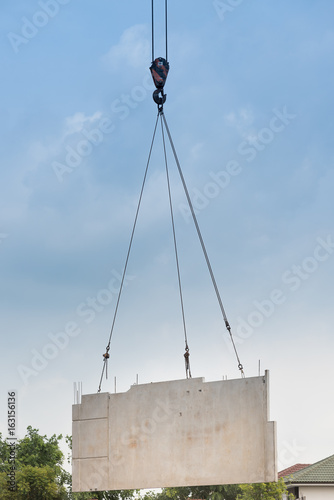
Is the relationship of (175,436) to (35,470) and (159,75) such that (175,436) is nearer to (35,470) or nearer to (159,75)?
(159,75)

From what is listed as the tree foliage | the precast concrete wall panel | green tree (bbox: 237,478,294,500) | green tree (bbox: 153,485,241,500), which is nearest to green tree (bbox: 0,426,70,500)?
the tree foliage

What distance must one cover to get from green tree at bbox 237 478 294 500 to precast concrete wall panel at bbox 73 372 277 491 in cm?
2248

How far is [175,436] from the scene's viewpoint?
18547 mm

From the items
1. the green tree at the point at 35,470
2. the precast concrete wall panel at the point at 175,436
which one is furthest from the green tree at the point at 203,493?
the precast concrete wall panel at the point at 175,436

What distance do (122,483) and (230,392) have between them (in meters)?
3.25

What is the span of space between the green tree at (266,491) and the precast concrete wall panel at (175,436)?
22.5 meters

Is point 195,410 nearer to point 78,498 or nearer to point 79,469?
point 79,469

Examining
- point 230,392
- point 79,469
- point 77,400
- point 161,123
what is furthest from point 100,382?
point 161,123

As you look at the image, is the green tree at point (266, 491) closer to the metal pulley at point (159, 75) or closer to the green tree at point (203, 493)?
the green tree at point (203, 493)

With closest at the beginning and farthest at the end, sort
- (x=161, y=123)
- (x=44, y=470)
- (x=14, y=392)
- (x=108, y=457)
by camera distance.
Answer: (x=108, y=457) < (x=161, y=123) < (x=14, y=392) < (x=44, y=470)

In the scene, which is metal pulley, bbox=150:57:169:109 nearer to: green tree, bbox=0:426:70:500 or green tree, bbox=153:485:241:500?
green tree, bbox=0:426:70:500

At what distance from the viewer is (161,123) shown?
21375 millimetres

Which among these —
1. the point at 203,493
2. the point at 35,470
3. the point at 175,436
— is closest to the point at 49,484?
the point at 35,470

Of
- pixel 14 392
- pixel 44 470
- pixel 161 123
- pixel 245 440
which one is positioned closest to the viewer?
pixel 245 440
